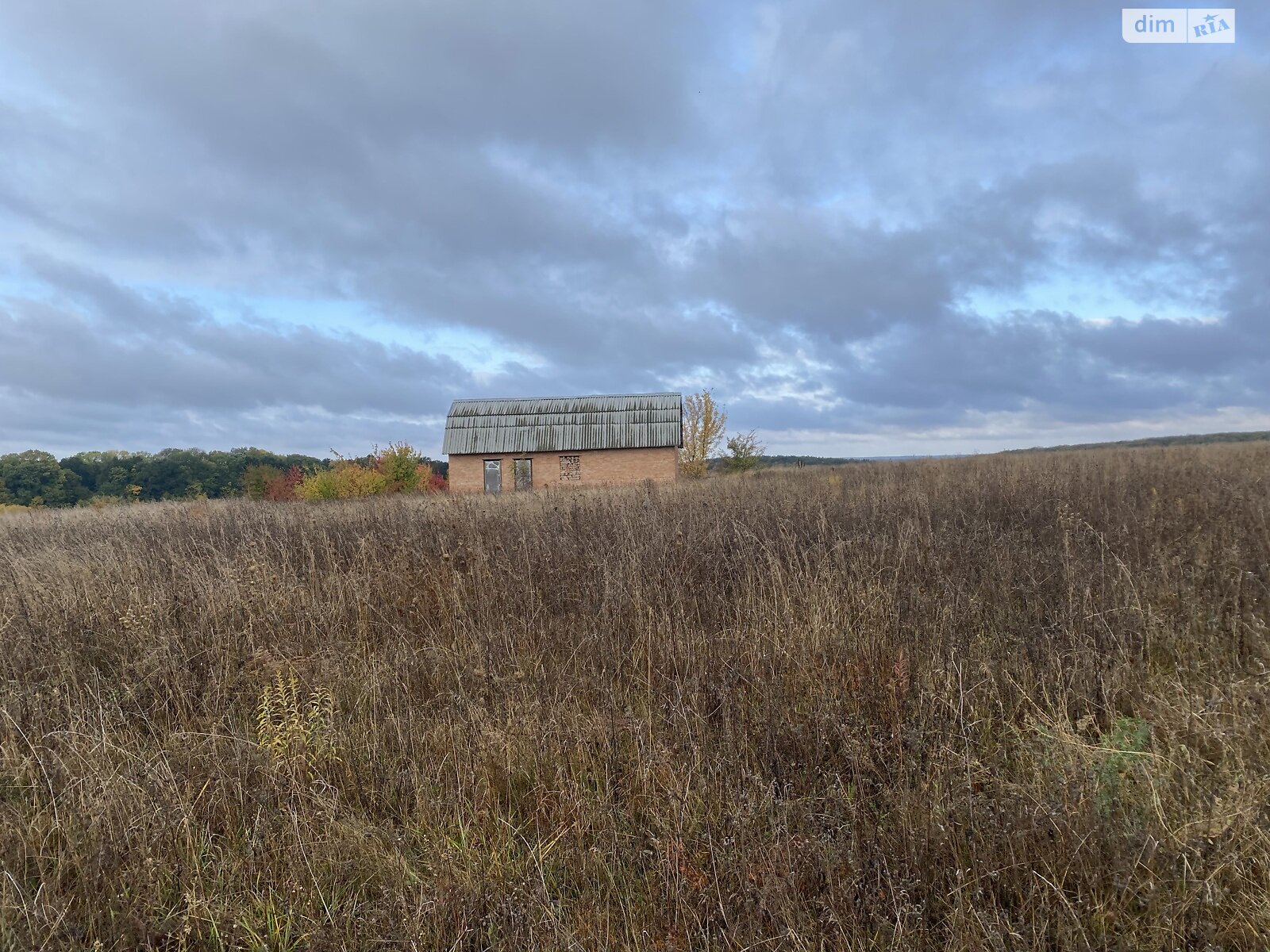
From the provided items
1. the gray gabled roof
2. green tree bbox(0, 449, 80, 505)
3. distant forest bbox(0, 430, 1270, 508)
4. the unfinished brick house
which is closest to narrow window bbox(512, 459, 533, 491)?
the unfinished brick house

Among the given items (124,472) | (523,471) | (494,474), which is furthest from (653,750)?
(124,472)

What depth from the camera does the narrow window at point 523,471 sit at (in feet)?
96.8

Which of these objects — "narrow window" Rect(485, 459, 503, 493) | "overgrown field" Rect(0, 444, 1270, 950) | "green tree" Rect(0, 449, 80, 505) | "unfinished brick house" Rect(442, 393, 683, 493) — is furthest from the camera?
"green tree" Rect(0, 449, 80, 505)

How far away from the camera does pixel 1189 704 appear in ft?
9.11

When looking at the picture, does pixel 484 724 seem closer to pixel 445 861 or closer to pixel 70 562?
pixel 445 861

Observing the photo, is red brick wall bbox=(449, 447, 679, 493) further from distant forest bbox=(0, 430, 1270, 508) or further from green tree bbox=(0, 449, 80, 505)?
green tree bbox=(0, 449, 80, 505)

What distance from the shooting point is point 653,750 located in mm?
2676

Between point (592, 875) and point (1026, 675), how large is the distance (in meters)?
2.46

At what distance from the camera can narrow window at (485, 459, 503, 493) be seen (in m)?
29.7

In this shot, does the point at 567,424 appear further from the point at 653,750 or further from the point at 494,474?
the point at 653,750

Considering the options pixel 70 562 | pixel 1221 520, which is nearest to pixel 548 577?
pixel 70 562

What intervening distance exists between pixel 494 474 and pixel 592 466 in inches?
187

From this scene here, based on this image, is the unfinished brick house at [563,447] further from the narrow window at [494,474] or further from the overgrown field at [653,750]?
the overgrown field at [653,750]

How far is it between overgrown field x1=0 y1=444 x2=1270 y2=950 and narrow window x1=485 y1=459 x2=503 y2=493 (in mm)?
23744
